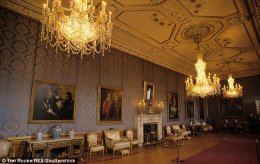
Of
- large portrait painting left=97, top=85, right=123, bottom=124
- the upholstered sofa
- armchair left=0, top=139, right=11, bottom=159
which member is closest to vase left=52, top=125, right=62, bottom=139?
armchair left=0, top=139, right=11, bottom=159

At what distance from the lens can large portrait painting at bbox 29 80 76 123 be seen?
5879 millimetres

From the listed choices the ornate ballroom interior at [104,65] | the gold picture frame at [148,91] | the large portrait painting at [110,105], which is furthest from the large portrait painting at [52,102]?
the gold picture frame at [148,91]

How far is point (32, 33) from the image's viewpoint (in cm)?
606

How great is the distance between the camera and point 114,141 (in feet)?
24.4

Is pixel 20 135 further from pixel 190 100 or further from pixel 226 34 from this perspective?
pixel 190 100

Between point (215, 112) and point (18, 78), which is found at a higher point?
point (18, 78)

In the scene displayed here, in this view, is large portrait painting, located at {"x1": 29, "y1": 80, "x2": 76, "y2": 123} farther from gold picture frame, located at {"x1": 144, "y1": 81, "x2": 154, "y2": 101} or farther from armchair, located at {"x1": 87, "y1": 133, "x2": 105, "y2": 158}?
gold picture frame, located at {"x1": 144, "y1": 81, "x2": 154, "y2": 101}

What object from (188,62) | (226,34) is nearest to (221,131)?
(188,62)

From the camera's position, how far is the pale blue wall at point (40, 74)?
538 centimetres

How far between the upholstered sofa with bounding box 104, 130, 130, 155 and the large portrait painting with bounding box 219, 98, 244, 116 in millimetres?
12502

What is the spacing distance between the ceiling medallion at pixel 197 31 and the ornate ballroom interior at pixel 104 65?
0.04m

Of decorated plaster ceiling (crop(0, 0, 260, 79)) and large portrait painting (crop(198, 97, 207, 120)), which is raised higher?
decorated plaster ceiling (crop(0, 0, 260, 79))

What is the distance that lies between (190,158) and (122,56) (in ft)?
18.0

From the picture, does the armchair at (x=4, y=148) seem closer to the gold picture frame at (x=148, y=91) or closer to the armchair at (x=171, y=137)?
the gold picture frame at (x=148, y=91)
